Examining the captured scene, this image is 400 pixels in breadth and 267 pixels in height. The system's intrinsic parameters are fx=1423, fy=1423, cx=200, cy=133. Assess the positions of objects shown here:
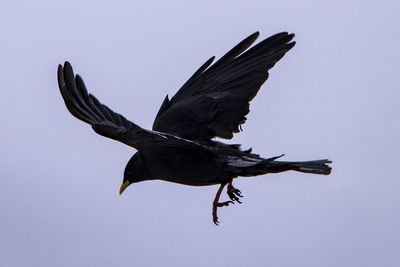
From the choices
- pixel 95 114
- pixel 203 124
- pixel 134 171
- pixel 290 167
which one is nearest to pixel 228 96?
pixel 203 124

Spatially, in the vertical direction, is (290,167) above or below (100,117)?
below

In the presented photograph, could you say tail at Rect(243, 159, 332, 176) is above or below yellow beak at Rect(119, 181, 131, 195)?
below

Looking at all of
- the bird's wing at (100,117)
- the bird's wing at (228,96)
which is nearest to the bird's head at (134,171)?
the bird's wing at (228,96)

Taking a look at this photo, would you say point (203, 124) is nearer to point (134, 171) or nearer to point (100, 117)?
point (134, 171)

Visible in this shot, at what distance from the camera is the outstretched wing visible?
1545 centimetres

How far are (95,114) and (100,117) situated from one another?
4.2 inches

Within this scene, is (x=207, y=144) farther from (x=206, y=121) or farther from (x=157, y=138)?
(x=157, y=138)

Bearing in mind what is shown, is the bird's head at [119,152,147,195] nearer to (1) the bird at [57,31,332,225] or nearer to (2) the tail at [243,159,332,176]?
(1) the bird at [57,31,332,225]

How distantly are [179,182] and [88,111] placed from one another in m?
1.38

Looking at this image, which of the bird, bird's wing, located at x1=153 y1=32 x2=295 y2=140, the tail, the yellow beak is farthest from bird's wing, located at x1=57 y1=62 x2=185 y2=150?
the yellow beak

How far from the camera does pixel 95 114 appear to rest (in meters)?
16.4

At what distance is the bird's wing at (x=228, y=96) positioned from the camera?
57.4 ft

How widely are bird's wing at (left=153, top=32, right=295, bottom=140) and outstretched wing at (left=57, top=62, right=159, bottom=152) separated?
1.34 meters

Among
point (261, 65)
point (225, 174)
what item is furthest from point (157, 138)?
point (261, 65)
